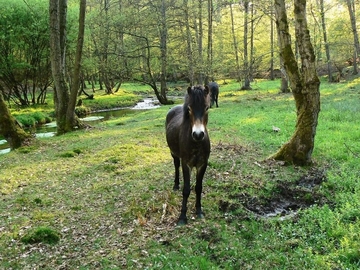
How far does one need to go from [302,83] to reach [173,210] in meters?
4.96

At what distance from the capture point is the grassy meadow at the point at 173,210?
4996mm

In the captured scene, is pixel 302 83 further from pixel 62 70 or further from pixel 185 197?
pixel 62 70

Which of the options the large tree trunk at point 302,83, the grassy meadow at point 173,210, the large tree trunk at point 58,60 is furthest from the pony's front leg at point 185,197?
the large tree trunk at point 58,60

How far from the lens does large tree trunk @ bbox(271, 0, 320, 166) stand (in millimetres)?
8672

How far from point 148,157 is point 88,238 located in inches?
197

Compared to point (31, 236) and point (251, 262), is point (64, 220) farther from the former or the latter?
point (251, 262)

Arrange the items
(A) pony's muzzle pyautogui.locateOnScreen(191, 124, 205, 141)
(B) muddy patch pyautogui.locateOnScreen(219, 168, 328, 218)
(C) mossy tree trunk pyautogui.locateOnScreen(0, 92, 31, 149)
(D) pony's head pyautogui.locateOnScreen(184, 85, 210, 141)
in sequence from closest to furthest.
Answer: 1. (A) pony's muzzle pyautogui.locateOnScreen(191, 124, 205, 141)
2. (D) pony's head pyautogui.locateOnScreen(184, 85, 210, 141)
3. (B) muddy patch pyautogui.locateOnScreen(219, 168, 328, 218)
4. (C) mossy tree trunk pyautogui.locateOnScreen(0, 92, 31, 149)

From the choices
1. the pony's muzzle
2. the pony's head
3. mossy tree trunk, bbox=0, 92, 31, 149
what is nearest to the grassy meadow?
mossy tree trunk, bbox=0, 92, 31, 149

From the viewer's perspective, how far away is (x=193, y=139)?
574 centimetres

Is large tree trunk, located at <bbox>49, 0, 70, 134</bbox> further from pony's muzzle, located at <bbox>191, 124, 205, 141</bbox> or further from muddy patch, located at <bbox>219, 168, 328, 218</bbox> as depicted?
pony's muzzle, located at <bbox>191, 124, 205, 141</bbox>

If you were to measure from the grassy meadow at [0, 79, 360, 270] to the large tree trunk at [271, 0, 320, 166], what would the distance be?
0.52 m

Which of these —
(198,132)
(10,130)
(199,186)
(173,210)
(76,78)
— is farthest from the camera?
(76,78)

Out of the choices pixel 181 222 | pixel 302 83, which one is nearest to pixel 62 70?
pixel 302 83

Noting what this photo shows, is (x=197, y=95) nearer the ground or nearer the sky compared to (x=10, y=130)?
nearer the sky
